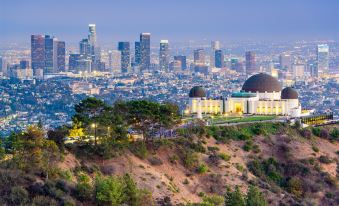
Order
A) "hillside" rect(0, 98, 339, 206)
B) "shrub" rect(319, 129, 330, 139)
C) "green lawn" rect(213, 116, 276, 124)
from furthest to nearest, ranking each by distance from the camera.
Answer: "green lawn" rect(213, 116, 276, 124), "shrub" rect(319, 129, 330, 139), "hillside" rect(0, 98, 339, 206)

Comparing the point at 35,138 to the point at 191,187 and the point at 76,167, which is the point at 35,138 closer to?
the point at 76,167

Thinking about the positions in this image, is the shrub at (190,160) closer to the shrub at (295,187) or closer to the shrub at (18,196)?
the shrub at (295,187)

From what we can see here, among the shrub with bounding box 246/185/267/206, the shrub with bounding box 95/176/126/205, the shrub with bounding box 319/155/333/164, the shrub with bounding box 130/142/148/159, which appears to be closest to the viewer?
the shrub with bounding box 95/176/126/205

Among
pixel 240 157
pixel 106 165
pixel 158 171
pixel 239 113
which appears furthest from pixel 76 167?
pixel 239 113

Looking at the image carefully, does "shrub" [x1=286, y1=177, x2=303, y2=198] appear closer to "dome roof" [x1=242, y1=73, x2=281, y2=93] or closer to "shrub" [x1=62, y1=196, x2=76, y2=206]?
"shrub" [x1=62, y1=196, x2=76, y2=206]

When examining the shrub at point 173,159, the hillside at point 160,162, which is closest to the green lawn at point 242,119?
the hillside at point 160,162

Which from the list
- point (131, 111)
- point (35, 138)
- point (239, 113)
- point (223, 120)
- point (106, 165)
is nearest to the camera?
point (35, 138)

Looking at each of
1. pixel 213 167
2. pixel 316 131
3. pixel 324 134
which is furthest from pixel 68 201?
pixel 316 131

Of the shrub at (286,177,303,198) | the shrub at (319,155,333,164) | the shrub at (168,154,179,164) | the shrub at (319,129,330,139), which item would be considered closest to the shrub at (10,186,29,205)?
the shrub at (168,154,179,164)

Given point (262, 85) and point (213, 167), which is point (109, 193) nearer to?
point (213, 167)
